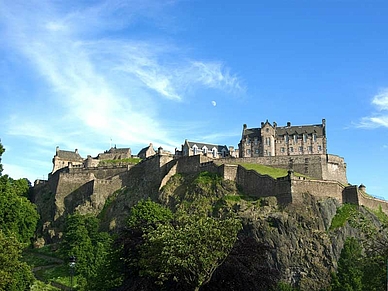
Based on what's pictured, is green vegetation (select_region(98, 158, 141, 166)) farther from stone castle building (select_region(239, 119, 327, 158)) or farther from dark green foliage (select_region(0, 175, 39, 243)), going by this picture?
dark green foliage (select_region(0, 175, 39, 243))

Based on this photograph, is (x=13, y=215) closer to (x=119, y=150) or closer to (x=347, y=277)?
(x=347, y=277)

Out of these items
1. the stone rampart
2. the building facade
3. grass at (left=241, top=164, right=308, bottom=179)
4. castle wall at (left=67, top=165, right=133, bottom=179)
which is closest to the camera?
grass at (left=241, top=164, right=308, bottom=179)

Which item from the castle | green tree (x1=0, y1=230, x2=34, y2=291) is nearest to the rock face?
the castle

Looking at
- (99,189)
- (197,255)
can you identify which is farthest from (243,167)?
(197,255)

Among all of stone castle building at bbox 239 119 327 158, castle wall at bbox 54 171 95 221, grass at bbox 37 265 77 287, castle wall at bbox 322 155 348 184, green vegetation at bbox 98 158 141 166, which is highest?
stone castle building at bbox 239 119 327 158

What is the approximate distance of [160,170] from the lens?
91.8m

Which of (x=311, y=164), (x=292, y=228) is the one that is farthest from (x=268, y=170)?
(x=292, y=228)

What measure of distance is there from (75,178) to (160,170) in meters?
20.7

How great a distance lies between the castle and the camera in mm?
75938

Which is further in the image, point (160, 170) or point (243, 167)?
point (160, 170)

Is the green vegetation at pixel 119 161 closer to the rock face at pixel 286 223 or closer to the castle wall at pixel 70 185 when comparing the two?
the castle wall at pixel 70 185

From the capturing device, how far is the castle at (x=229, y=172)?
75.9m

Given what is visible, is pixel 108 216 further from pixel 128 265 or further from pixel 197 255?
pixel 197 255

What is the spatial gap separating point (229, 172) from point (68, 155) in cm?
6193
